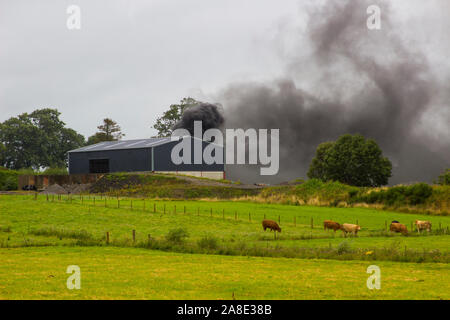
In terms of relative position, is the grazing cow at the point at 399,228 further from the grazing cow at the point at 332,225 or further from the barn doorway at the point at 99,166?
the barn doorway at the point at 99,166

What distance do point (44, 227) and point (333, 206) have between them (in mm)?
34575

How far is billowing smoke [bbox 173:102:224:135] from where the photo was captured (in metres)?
99.9

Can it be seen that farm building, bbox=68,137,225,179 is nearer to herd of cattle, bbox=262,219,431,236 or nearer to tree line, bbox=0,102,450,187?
tree line, bbox=0,102,450,187

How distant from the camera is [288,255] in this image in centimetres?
2764

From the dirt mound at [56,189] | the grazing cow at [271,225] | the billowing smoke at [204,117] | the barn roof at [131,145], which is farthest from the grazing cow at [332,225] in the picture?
the billowing smoke at [204,117]

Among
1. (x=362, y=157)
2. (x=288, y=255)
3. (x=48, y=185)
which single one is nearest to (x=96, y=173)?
(x=48, y=185)

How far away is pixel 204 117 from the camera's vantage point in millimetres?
99812

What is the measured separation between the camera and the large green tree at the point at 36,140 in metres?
125

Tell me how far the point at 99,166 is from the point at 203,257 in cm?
7339

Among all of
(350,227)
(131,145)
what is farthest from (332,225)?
(131,145)

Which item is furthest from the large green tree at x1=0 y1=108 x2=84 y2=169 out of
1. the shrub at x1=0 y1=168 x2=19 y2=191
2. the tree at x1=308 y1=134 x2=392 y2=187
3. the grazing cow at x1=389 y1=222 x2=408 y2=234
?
the grazing cow at x1=389 y1=222 x2=408 y2=234

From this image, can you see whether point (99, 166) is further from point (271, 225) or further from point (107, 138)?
point (271, 225)
